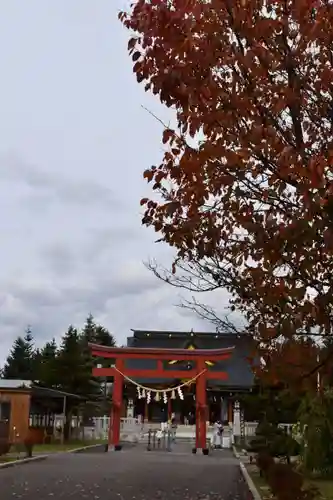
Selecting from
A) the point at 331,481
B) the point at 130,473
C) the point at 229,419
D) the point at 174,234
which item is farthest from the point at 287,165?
the point at 229,419

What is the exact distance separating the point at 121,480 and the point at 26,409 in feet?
49.0

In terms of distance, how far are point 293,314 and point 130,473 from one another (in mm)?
15093

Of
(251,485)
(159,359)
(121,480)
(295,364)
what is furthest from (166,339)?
(295,364)

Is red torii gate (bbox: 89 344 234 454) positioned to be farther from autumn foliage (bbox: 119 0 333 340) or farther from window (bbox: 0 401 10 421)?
autumn foliage (bbox: 119 0 333 340)

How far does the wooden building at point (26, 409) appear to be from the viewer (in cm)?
3006

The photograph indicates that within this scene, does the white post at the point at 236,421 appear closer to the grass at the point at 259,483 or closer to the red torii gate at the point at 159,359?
the red torii gate at the point at 159,359

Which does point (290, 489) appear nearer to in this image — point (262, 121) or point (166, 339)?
point (262, 121)

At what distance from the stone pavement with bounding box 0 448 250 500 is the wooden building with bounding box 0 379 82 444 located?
5657mm

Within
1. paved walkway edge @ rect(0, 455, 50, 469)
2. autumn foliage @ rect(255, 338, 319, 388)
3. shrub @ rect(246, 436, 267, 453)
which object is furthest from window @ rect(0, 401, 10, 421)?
autumn foliage @ rect(255, 338, 319, 388)

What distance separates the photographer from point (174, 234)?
6.70 metres

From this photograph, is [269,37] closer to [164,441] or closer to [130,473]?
[130,473]

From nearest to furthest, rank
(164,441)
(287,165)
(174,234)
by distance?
1. (287,165)
2. (174,234)
3. (164,441)

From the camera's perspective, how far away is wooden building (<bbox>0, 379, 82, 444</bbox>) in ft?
98.6

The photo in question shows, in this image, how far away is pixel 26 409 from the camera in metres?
31.3
